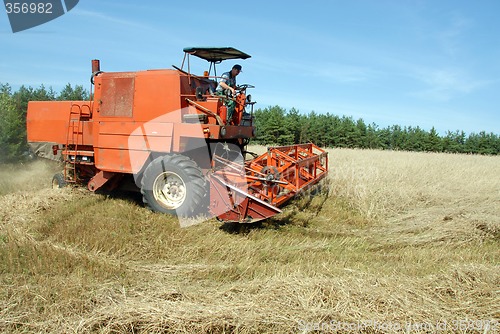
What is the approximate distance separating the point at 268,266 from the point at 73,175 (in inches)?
226

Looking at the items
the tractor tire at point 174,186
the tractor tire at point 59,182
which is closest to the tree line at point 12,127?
the tractor tire at point 59,182

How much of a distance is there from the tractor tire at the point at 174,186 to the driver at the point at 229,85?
4.30ft

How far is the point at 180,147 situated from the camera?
676cm

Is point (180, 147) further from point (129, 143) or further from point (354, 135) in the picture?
point (354, 135)

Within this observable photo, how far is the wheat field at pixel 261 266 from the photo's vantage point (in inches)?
131

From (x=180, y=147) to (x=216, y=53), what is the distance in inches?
86.3

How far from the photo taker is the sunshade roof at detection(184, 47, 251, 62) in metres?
7.26

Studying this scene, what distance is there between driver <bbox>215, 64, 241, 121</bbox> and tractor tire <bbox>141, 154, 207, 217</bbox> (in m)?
1.31

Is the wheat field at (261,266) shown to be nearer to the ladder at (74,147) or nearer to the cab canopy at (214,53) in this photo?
the ladder at (74,147)

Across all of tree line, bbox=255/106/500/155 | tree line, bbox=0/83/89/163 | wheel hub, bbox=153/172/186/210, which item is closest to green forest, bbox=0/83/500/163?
tree line, bbox=255/106/500/155

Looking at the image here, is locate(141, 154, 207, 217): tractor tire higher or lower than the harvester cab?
lower

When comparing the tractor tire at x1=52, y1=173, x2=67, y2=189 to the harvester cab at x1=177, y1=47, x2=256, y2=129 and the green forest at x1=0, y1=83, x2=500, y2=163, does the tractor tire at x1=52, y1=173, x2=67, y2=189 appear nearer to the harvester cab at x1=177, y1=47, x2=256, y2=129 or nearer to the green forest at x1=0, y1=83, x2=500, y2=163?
the harvester cab at x1=177, y1=47, x2=256, y2=129

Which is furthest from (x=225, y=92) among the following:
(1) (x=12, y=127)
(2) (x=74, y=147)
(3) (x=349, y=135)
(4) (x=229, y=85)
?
(3) (x=349, y=135)

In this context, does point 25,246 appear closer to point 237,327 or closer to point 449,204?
point 237,327
